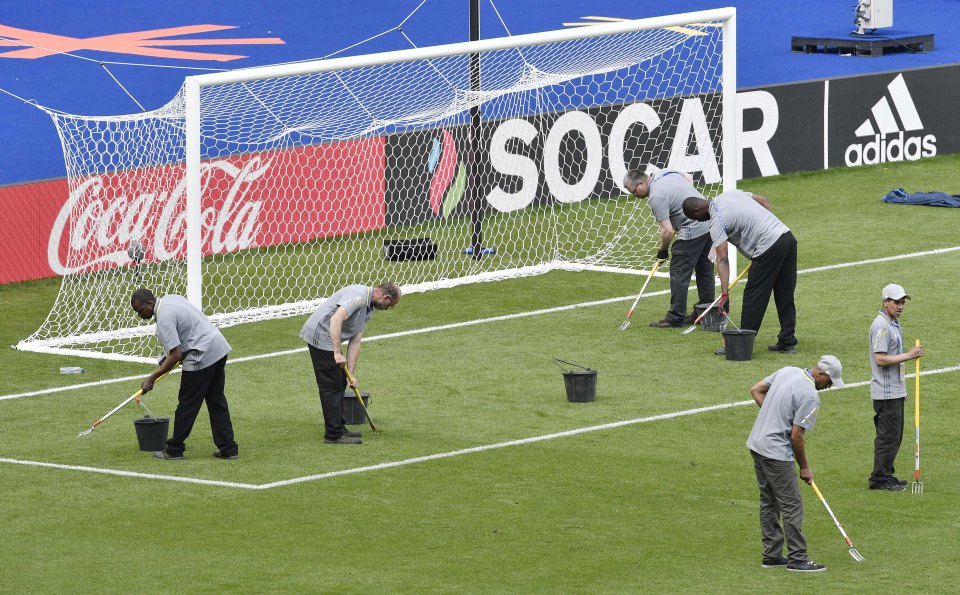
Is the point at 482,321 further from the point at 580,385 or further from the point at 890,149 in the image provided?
the point at 890,149

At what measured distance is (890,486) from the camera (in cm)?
1505

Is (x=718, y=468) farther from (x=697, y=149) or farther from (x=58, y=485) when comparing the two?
(x=697, y=149)

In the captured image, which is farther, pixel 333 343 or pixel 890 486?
pixel 333 343

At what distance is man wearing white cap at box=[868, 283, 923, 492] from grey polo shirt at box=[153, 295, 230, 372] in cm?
542

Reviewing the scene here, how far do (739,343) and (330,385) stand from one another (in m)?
5.15

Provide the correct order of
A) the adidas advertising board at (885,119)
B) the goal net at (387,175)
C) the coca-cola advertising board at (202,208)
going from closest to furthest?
the goal net at (387,175)
the coca-cola advertising board at (202,208)
the adidas advertising board at (885,119)

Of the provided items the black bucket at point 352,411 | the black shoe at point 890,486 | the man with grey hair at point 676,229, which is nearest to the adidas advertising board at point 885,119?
the man with grey hair at point 676,229

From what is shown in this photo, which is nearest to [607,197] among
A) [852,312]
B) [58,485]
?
[852,312]

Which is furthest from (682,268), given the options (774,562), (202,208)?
(774,562)

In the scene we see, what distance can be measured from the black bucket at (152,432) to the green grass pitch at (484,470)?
0.77 feet

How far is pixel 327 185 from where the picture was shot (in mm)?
26172

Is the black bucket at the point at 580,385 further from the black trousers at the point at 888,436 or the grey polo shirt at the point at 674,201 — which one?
the grey polo shirt at the point at 674,201

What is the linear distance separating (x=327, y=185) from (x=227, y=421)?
34.0 feet

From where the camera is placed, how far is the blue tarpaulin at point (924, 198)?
94.4ft
